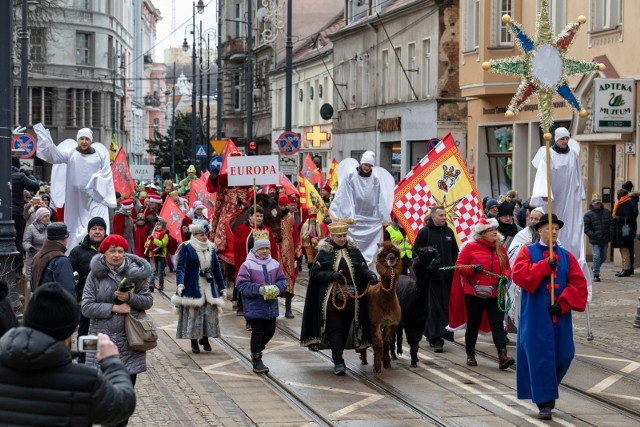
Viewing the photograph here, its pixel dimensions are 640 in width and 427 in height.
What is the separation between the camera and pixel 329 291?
1404cm

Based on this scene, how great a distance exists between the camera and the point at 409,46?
44.9 meters

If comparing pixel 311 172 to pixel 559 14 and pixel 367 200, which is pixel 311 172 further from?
pixel 367 200

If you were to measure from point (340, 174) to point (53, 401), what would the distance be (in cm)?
1285

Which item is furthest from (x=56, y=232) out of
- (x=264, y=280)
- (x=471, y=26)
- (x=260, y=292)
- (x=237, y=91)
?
(x=237, y=91)

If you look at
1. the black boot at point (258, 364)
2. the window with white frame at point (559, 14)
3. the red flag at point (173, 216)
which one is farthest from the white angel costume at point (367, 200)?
the window with white frame at point (559, 14)

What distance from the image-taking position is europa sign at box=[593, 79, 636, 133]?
27094 millimetres

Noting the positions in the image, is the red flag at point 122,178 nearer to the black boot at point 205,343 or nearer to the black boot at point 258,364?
the black boot at point 205,343

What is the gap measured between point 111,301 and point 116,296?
0.14 meters

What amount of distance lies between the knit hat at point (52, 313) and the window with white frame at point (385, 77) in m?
42.5

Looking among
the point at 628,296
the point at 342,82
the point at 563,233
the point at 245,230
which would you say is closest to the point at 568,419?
the point at 563,233

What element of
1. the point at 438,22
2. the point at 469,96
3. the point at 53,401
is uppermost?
the point at 438,22

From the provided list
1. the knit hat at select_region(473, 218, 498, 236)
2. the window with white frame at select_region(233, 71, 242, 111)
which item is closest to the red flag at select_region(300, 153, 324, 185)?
the knit hat at select_region(473, 218, 498, 236)

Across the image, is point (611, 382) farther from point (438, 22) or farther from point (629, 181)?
point (438, 22)

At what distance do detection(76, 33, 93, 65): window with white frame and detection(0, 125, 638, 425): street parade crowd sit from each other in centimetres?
6342
